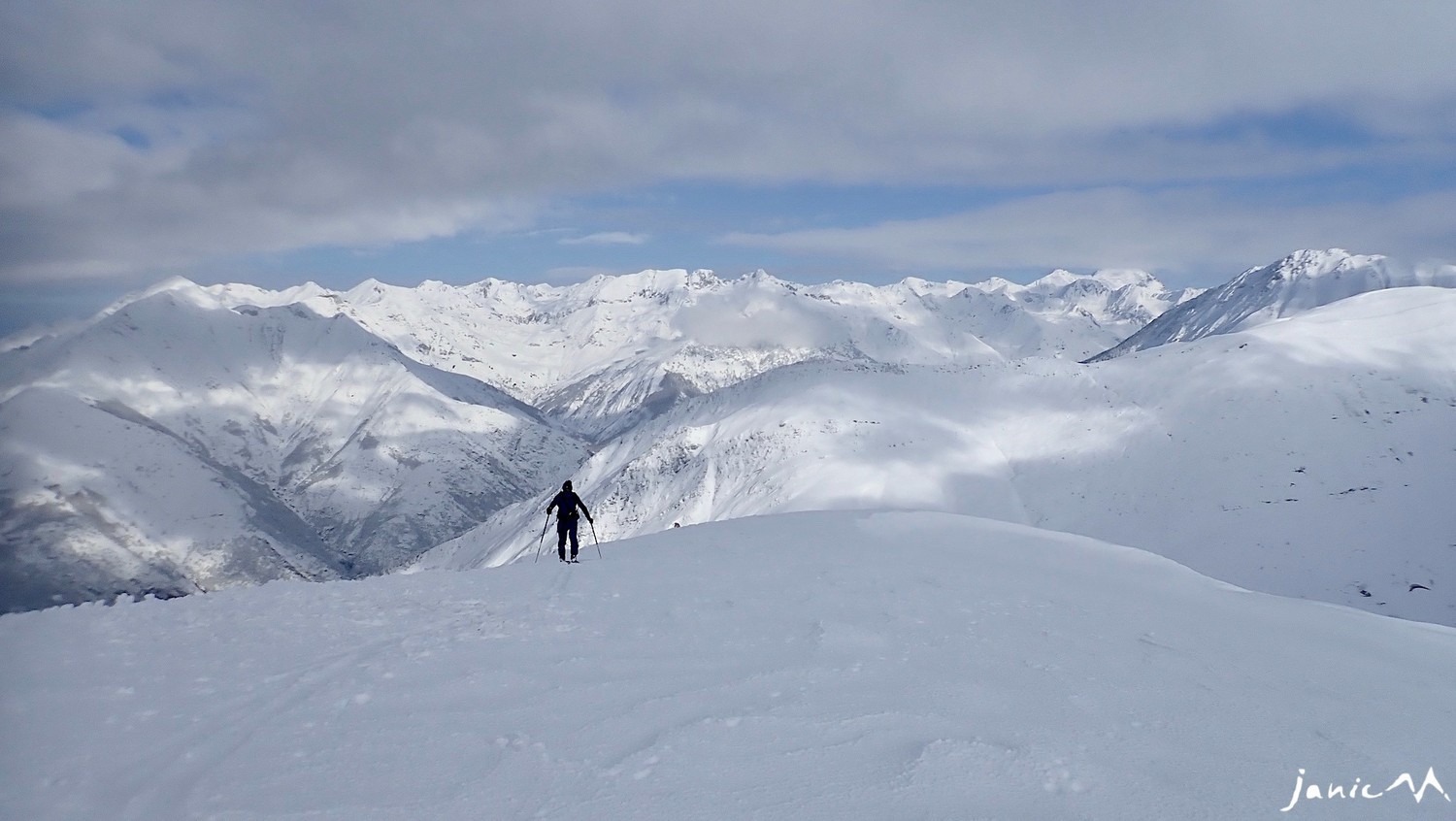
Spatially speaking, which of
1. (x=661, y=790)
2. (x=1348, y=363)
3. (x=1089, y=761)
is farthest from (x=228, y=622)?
(x=1348, y=363)

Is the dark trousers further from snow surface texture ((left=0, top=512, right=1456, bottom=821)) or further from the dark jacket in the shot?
snow surface texture ((left=0, top=512, right=1456, bottom=821))

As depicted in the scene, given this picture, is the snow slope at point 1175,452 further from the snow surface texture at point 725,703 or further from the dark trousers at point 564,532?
the dark trousers at point 564,532

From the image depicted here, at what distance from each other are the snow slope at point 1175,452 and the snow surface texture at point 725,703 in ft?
177

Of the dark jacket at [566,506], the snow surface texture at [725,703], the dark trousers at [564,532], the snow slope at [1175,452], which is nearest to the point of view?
the snow surface texture at [725,703]

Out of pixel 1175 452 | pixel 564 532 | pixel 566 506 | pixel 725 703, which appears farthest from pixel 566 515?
pixel 1175 452

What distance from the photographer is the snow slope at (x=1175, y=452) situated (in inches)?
2365

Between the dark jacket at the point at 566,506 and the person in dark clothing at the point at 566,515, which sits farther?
the dark jacket at the point at 566,506

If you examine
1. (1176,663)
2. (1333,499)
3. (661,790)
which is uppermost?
(661,790)

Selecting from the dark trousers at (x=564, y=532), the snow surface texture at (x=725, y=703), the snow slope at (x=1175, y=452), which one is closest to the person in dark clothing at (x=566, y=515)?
the dark trousers at (x=564, y=532)

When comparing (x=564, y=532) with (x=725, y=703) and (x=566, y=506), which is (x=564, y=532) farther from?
(x=725, y=703)

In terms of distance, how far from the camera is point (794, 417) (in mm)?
108062

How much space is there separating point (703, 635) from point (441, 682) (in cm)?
432

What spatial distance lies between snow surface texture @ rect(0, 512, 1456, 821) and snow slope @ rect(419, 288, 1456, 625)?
177 feet

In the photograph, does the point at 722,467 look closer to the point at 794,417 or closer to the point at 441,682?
the point at 794,417
